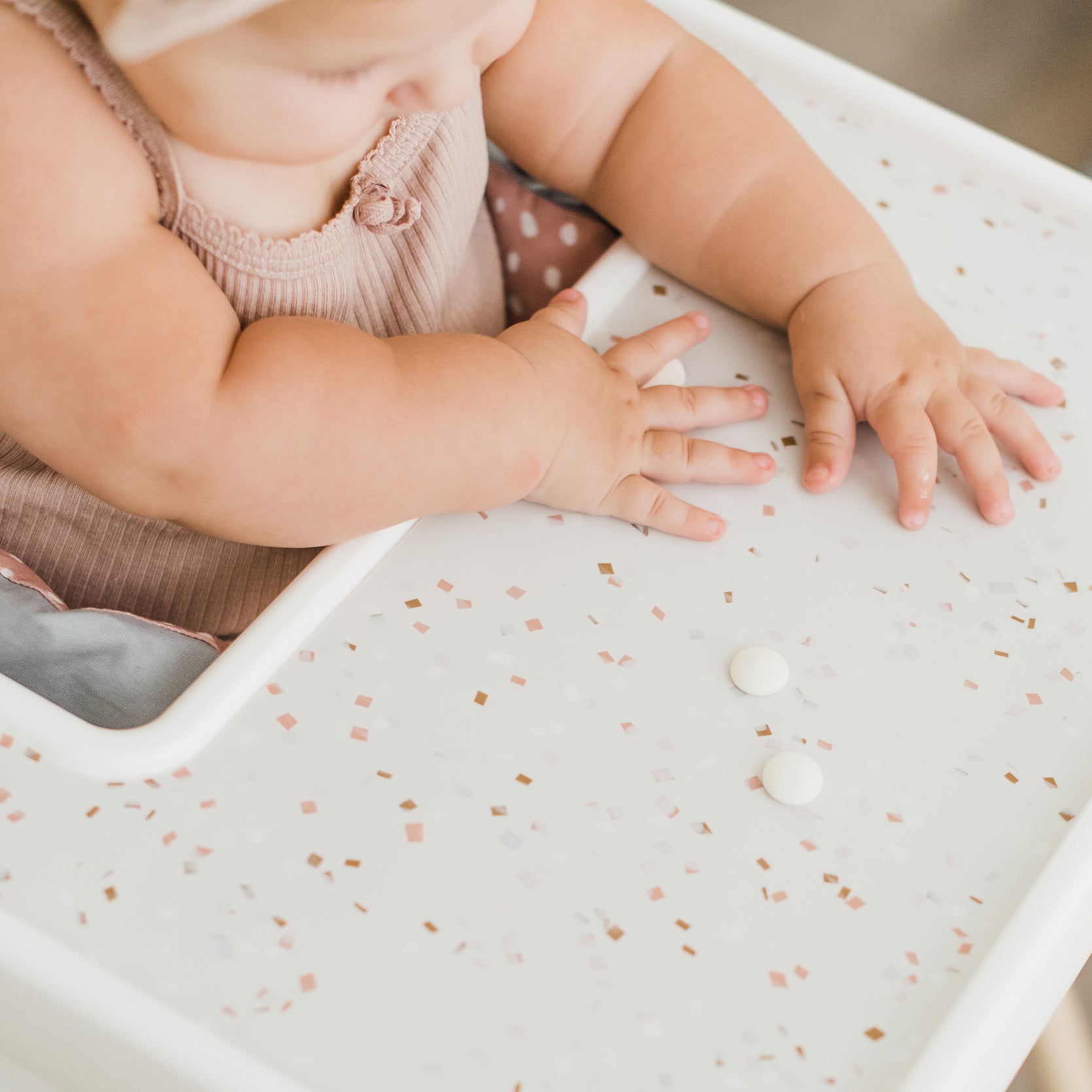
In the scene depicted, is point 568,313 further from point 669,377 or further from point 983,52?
point 983,52

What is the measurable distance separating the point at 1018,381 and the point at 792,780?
253 millimetres

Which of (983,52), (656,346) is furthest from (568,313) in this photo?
(983,52)

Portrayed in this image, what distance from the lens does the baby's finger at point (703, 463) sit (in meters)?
0.51

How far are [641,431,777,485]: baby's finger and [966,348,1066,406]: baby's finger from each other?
0.12 meters

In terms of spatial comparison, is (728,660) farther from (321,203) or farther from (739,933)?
(321,203)

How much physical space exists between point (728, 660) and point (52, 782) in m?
0.25

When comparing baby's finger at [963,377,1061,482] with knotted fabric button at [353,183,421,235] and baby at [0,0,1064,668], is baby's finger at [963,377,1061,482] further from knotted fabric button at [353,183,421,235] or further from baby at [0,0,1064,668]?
knotted fabric button at [353,183,421,235]

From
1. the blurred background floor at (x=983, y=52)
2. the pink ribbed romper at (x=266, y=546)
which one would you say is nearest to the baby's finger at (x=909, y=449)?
the pink ribbed romper at (x=266, y=546)

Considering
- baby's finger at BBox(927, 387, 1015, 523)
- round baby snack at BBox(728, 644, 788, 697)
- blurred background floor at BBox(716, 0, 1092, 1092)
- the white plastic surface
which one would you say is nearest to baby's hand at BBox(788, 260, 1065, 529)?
baby's finger at BBox(927, 387, 1015, 523)

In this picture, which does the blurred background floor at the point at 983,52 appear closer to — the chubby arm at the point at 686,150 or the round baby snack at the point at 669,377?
the chubby arm at the point at 686,150

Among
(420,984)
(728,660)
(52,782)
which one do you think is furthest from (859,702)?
(52,782)

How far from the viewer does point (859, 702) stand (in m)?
0.44

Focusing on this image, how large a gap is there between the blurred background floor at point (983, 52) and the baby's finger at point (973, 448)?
3.64 ft

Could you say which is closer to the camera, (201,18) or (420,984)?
(201,18)
